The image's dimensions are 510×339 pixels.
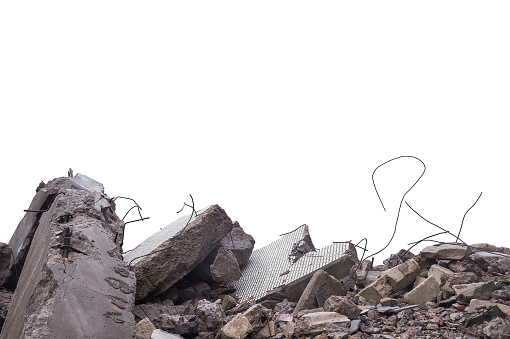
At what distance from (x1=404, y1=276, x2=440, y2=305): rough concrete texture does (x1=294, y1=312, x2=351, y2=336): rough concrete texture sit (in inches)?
30.7

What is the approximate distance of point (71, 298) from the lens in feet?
10.1

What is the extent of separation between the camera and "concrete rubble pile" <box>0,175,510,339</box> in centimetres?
321

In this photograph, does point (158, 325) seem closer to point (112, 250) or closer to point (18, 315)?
point (112, 250)

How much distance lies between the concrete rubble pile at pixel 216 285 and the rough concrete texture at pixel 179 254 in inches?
0.5

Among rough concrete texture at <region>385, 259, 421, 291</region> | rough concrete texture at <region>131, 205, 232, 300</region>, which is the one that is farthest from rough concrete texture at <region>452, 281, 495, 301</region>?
rough concrete texture at <region>131, 205, 232, 300</region>

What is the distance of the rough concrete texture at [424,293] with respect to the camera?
424cm

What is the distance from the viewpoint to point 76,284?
3205mm

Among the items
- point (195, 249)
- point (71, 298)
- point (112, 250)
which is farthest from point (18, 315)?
point (195, 249)

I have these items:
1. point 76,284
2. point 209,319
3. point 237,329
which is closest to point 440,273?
point 237,329

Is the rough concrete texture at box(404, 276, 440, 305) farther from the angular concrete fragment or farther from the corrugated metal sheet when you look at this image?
the corrugated metal sheet

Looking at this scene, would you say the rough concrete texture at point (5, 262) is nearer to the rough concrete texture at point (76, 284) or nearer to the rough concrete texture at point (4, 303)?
the rough concrete texture at point (4, 303)

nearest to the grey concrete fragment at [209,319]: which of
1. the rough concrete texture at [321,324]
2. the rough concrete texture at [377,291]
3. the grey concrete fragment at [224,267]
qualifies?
the rough concrete texture at [321,324]

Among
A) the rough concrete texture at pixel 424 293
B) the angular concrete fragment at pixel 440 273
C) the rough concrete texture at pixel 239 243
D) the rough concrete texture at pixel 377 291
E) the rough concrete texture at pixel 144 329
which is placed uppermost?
the rough concrete texture at pixel 239 243

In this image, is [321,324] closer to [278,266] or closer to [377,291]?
[377,291]
